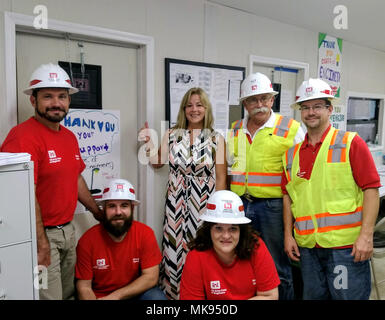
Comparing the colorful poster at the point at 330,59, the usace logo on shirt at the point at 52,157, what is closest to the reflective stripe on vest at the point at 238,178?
the usace logo on shirt at the point at 52,157

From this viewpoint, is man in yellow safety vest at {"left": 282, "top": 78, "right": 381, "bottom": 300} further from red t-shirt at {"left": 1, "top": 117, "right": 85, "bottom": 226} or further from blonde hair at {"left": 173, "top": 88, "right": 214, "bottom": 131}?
red t-shirt at {"left": 1, "top": 117, "right": 85, "bottom": 226}

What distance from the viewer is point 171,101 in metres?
2.82

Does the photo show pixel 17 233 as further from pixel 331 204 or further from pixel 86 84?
pixel 331 204

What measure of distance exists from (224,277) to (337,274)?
594mm

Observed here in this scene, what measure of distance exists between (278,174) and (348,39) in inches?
132

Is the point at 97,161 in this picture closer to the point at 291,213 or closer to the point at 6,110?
the point at 6,110

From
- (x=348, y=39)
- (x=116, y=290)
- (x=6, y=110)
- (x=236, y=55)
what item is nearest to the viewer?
(x=6, y=110)

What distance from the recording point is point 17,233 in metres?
1.57

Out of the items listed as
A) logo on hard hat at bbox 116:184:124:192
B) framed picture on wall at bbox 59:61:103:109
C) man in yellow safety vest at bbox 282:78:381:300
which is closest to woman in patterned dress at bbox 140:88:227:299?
logo on hard hat at bbox 116:184:124:192

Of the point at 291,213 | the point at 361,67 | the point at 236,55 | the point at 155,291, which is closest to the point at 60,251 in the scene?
the point at 155,291

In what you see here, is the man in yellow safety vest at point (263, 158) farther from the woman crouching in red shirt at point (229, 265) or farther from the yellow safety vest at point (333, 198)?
the woman crouching in red shirt at point (229, 265)

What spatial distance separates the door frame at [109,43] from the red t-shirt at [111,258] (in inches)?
20.7

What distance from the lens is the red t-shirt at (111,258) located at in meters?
2.19

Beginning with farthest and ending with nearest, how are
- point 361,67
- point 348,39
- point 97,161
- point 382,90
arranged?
point 382,90
point 361,67
point 348,39
point 97,161
